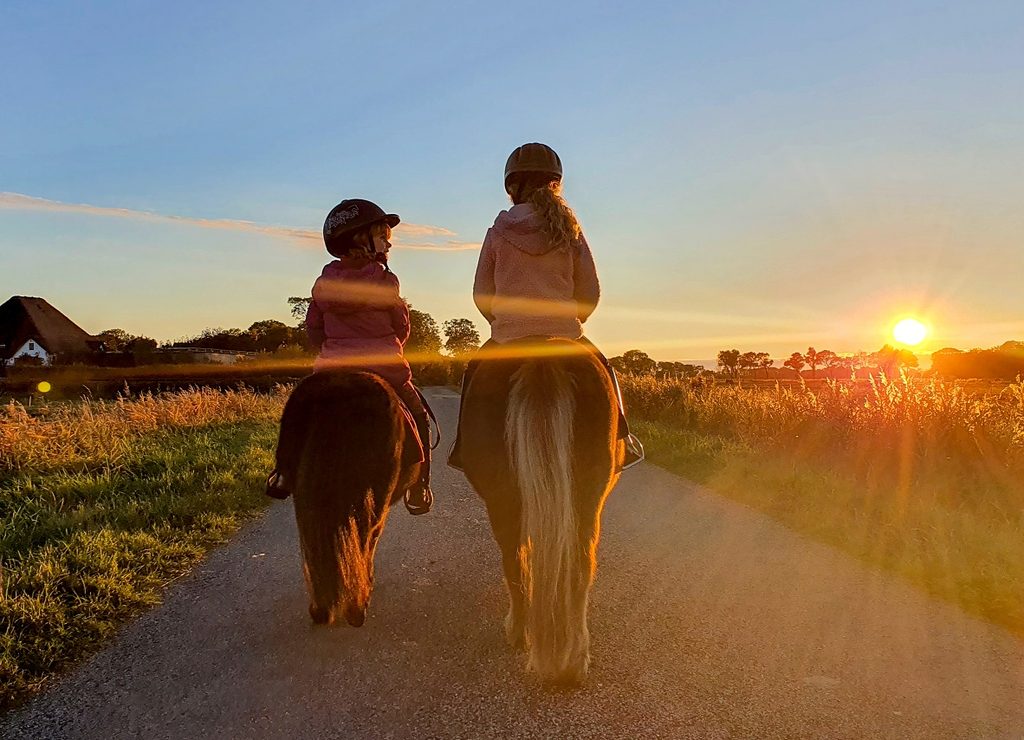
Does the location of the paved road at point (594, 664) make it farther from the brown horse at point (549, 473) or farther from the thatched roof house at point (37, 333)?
the thatched roof house at point (37, 333)

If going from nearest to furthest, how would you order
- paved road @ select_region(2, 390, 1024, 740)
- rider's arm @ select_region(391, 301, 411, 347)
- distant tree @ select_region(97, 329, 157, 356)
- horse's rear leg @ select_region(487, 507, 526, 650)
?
paved road @ select_region(2, 390, 1024, 740) < horse's rear leg @ select_region(487, 507, 526, 650) < rider's arm @ select_region(391, 301, 411, 347) < distant tree @ select_region(97, 329, 157, 356)

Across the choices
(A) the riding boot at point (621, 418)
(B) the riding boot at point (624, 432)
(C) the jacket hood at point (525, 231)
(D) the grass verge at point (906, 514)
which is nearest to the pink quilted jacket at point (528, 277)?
(C) the jacket hood at point (525, 231)

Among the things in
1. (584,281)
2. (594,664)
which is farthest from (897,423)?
(594,664)

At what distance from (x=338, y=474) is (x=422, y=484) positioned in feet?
3.39

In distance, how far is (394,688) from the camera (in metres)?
3.32

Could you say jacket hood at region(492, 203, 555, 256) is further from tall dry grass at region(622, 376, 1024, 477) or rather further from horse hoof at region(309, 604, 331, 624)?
tall dry grass at region(622, 376, 1024, 477)

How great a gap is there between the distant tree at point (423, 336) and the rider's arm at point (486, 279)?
5127cm

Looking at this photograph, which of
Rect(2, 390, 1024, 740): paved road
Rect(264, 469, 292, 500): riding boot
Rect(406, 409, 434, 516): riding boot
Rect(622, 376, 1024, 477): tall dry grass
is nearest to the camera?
Rect(2, 390, 1024, 740): paved road

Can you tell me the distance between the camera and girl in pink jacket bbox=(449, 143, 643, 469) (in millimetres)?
3562

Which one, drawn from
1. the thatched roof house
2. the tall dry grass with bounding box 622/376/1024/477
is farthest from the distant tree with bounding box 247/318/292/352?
the tall dry grass with bounding box 622/376/1024/477

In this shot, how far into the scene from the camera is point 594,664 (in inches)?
139

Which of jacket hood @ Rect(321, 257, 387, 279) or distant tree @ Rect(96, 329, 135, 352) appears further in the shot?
distant tree @ Rect(96, 329, 135, 352)

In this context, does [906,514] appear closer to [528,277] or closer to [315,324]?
[528,277]

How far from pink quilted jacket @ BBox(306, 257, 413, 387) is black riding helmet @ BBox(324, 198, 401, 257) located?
0.36ft
